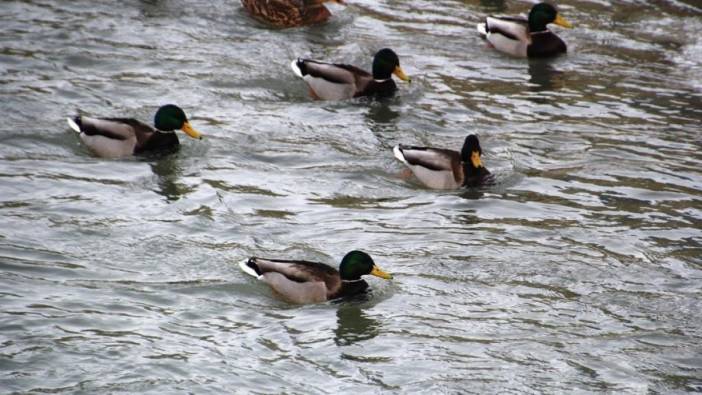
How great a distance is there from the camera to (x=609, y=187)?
1441 cm

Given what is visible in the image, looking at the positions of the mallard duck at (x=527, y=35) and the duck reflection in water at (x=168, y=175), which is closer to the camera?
the duck reflection in water at (x=168, y=175)

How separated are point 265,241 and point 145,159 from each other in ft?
9.77

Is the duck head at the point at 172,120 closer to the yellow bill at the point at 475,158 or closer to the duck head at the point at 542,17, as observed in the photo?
the yellow bill at the point at 475,158

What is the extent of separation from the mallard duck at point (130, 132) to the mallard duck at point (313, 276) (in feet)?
12.6

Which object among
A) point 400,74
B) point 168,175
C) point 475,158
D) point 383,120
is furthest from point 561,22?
point 168,175

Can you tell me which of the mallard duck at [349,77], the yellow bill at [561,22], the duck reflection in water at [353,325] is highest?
the yellow bill at [561,22]

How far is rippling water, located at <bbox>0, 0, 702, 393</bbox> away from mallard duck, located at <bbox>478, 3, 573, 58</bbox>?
199 mm

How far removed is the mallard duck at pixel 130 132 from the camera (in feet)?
48.6

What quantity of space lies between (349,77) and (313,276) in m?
6.06

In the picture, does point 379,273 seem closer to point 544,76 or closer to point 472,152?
point 472,152

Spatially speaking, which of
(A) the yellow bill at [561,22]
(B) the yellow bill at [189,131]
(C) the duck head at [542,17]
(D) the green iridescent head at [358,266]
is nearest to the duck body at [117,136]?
(B) the yellow bill at [189,131]

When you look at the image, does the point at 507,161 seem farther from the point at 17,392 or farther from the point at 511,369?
the point at 17,392

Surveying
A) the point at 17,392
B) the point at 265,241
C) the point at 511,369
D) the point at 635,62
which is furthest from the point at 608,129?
the point at 17,392

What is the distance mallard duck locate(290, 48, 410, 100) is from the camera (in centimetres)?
1698
